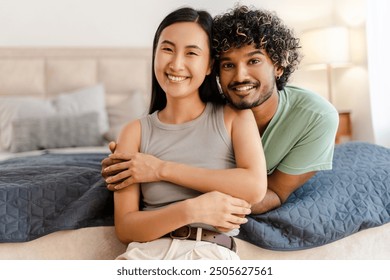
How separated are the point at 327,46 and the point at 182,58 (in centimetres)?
229

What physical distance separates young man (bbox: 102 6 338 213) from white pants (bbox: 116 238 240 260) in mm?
168

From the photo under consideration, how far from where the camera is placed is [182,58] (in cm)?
114

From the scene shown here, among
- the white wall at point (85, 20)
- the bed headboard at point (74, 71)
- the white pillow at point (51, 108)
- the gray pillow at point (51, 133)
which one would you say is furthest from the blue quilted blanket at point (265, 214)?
the white wall at point (85, 20)

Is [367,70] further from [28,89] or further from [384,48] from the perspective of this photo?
[28,89]

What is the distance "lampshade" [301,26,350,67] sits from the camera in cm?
322

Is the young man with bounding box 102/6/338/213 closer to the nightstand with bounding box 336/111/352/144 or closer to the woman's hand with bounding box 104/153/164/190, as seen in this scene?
the woman's hand with bounding box 104/153/164/190

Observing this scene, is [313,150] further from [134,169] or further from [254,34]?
[134,169]

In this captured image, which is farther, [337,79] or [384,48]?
[337,79]

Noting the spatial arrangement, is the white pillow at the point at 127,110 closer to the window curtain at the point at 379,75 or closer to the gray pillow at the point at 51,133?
the gray pillow at the point at 51,133

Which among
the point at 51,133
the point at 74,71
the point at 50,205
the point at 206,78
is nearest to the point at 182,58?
the point at 206,78

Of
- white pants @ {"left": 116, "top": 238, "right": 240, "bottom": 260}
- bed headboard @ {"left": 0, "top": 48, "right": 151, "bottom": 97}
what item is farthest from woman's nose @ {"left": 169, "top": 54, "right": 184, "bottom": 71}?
bed headboard @ {"left": 0, "top": 48, "right": 151, "bottom": 97}

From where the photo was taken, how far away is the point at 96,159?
199 centimetres
